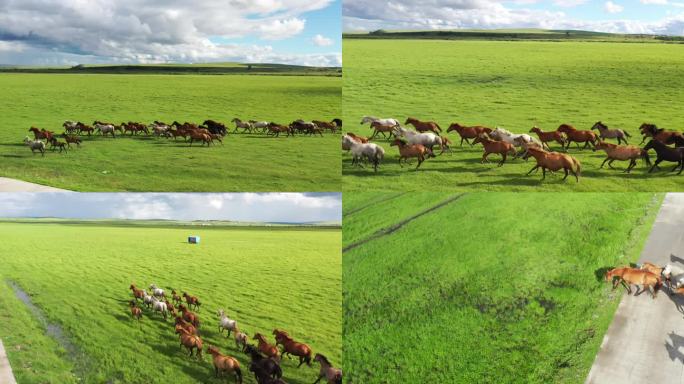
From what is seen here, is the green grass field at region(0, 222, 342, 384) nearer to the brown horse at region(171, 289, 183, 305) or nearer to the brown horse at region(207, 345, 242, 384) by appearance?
the brown horse at region(207, 345, 242, 384)

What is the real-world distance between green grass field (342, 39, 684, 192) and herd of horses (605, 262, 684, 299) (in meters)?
3.43

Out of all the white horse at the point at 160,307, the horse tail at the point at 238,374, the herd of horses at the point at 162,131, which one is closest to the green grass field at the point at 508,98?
the herd of horses at the point at 162,131

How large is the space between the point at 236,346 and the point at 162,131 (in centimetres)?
1219

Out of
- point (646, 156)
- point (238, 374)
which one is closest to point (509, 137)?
point (646, 156)

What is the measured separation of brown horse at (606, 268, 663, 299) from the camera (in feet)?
36.9

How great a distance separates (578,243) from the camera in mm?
13461

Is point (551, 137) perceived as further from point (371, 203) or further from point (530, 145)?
point (371, 203)

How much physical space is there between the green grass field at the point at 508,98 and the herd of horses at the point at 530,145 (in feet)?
1.22

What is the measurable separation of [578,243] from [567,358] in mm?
4371

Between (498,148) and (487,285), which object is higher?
(498,148)

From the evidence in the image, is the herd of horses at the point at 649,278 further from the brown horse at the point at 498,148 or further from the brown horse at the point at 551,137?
the brown horse at the point at 551,137

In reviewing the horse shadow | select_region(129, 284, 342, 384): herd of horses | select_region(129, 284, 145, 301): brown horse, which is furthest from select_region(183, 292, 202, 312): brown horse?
the horse shadow

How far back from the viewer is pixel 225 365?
11.7 meters

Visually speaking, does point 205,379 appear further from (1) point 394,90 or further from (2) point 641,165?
(1) point 394,90
